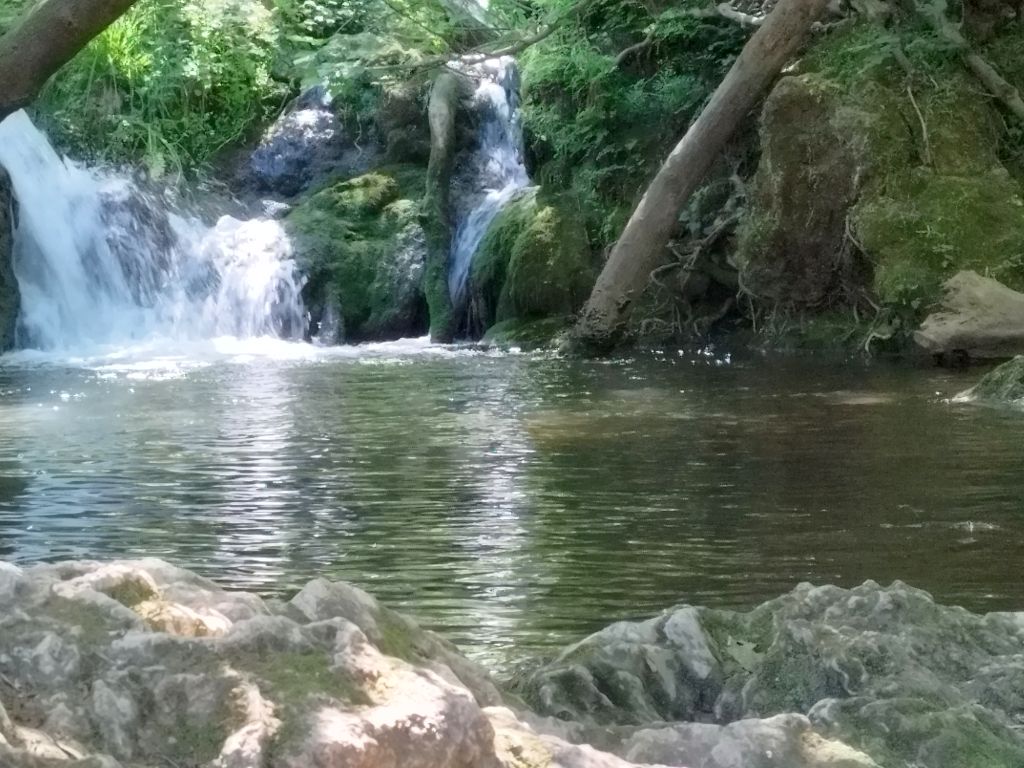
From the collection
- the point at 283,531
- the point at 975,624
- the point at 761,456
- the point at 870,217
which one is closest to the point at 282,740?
the point at 975,624

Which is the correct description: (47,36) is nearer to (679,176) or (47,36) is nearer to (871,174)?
(679,176)

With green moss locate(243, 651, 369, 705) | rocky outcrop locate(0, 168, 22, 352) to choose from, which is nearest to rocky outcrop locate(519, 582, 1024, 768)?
green moss locate(243, 651, 369, 705)

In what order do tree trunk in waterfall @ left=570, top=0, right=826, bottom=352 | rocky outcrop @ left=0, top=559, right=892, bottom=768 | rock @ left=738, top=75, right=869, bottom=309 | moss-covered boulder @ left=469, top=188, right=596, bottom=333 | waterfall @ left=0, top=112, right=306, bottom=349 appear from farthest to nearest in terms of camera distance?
waterfall @ left=0, top=112, right=306, bottom=349 < moss-covered boulder @ left=469, top=188, right=596, bottom=333 < rock @ left=738, top=75, right=869, bottom=309 < tree trunk in waterfall @ left=570, top=0, right=826, bottom=352 < rocky outcrop @ left=0, top=559, right=892, bottom=768

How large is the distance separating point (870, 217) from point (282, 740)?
10424 mm

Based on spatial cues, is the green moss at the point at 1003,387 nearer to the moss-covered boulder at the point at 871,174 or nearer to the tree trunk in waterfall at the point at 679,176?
the moss-covered boulder at the point at 871,174

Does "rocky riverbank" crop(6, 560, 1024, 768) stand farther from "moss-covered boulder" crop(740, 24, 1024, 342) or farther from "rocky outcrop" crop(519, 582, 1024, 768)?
"moss-covered boulder" crop(740, 24, 1024, 342)

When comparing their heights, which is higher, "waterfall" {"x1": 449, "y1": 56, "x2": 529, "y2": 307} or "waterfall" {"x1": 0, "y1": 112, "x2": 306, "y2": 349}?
"waterfall" {"x1": 449, "y1": 56, "x2": 529, "y2": 307}

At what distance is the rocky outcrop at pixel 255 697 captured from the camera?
1679 millimetres

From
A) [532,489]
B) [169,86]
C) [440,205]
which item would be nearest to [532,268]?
[440,205]

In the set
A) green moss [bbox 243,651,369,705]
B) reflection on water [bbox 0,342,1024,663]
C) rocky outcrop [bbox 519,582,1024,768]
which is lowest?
reflection on water [bbox 0,342,1024,663]

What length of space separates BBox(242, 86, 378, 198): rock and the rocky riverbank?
15.4 m

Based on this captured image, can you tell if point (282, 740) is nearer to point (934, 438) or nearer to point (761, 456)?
point (761, 456)

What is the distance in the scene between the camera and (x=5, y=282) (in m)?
13.9

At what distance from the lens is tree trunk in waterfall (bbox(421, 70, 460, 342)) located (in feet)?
47.4
